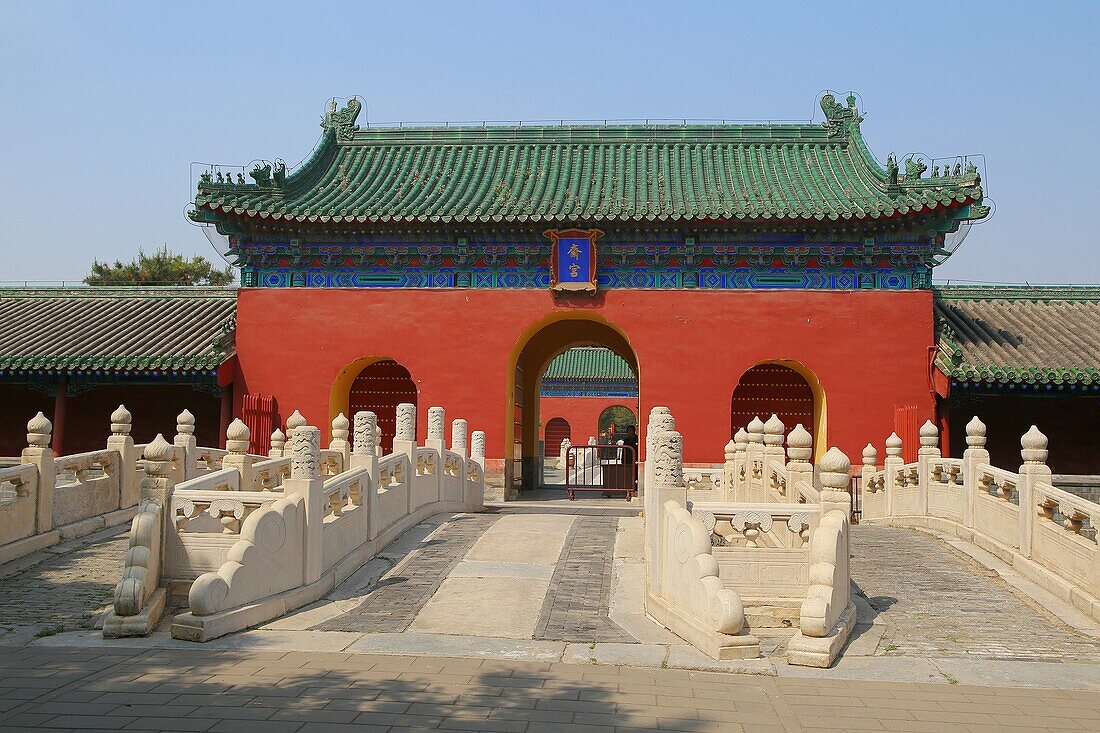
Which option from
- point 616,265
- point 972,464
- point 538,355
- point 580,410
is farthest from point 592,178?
point 580,410

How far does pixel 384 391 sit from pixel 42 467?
9520mm

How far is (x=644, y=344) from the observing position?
57.4ft

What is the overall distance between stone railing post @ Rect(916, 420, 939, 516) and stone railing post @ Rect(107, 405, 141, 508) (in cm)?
994

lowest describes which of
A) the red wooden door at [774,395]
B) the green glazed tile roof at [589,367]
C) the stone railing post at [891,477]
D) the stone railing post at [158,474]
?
the stone railing post at [891,477]

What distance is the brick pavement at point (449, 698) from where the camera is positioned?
540cm

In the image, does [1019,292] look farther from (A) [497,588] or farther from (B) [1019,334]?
(A) [497,588]

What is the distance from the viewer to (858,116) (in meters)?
20.1

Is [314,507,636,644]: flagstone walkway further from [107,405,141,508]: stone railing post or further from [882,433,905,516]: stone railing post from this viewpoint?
[882,433,905,516]: stone railing post

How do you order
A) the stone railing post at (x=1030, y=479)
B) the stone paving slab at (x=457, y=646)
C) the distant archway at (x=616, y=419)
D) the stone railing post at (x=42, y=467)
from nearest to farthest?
the stone paving slab at (x=457, y=646), the stone railing post at (x=1030, y=479), the stone railing post at (x=42, y=467), the distant archway at (x=616, y=419)

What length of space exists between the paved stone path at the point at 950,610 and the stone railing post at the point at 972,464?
22.4 inches

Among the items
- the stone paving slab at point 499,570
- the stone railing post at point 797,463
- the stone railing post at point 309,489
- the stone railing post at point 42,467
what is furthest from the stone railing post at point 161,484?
the stone railing post at point 797,463

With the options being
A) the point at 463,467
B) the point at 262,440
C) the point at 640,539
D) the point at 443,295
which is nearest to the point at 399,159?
the point at 443,295

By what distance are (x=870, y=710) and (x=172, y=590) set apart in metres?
5.36

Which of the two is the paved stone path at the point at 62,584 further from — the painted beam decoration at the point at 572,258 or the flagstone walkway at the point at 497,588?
the painted beam decoration at the point at 572,258
